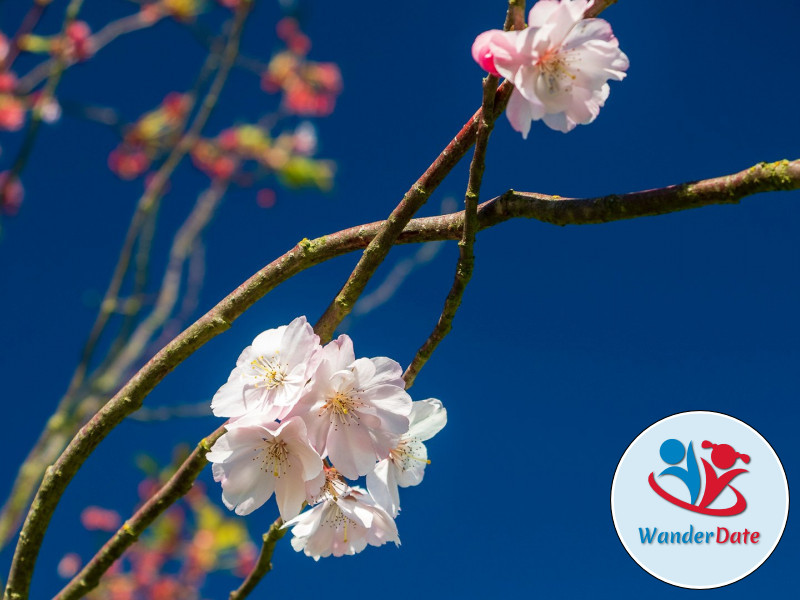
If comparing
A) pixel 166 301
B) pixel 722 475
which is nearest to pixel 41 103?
pixel 166 301

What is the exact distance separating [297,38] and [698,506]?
3.50 m

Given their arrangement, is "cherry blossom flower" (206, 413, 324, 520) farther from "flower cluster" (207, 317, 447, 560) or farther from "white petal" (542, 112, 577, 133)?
"white petal" (542, 112, 577, 133)

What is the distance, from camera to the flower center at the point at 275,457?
2.91 feet

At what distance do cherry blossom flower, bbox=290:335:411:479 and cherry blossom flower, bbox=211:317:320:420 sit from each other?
20mm

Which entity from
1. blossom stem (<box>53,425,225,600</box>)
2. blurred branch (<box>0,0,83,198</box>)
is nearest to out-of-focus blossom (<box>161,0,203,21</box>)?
blurred branch (<box>0,0,83,198</box>)

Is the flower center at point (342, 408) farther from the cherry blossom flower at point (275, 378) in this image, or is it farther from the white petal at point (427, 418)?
the white petal at point (427, 418)

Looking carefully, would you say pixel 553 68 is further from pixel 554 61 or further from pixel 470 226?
pixel 470 226

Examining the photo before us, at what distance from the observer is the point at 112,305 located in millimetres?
2539

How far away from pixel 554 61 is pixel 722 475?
89.3 inches

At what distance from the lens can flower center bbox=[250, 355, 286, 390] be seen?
892 mm

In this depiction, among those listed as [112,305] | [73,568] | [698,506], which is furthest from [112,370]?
[73,568]

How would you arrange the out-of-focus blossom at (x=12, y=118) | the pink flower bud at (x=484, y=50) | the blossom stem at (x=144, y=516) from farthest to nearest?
the out-of-focus blossom at (x=12, y=118) → the blossom stem at (x=144, y=516) → the pink flower bud at (x=484, y=50)

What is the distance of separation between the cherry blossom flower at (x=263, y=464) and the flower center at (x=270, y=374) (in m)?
0.05

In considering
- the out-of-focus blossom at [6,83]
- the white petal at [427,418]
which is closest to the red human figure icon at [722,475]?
the white petal at [427,418]
